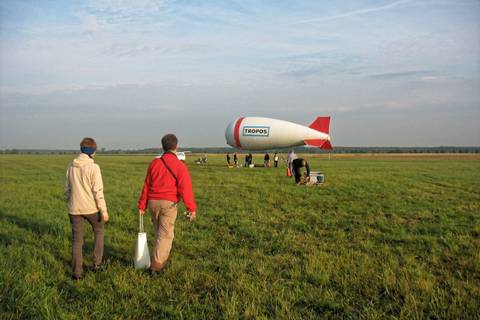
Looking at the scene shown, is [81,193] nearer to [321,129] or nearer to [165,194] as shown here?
[165,194]

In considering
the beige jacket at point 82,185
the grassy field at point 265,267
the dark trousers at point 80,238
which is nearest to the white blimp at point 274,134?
the grassy field at point 265,267

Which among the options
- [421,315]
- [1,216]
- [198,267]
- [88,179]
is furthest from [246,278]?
[1,216]

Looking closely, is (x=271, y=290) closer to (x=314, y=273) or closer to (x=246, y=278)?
(x=246, y=278)

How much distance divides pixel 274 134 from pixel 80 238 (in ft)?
62.0

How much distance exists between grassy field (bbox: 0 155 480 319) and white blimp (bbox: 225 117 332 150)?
12.4m

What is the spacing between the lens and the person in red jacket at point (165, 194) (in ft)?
19.2

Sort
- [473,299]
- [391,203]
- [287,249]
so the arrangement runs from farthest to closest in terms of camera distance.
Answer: [391,203]
[287,249]
[473,299]

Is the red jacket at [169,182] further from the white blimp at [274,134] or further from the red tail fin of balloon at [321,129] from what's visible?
the red tail fin of balloon at [321,129]

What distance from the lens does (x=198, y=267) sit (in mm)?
6258

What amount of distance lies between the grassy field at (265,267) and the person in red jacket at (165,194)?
44 centimetres

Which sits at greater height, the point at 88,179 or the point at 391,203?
the point at 88,179

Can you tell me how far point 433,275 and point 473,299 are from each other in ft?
→ 3.33

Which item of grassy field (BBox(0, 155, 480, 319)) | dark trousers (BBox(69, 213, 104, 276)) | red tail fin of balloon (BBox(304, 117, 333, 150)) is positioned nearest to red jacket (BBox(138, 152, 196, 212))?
dark trousers (BBox(69, 213, 104, 276))

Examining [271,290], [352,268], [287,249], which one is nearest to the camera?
[271,290]
